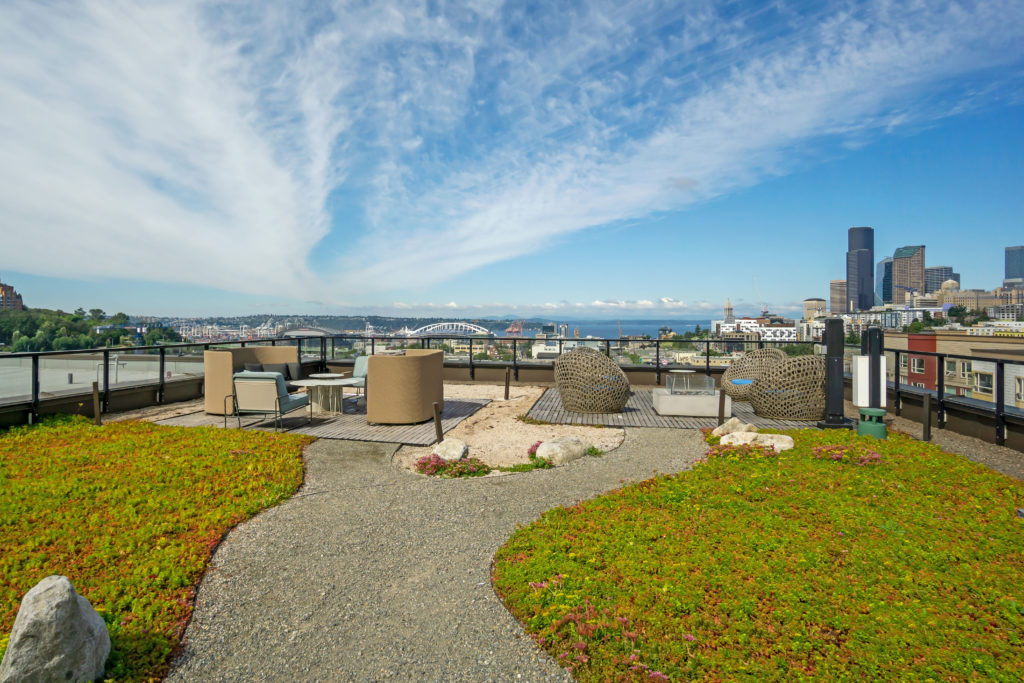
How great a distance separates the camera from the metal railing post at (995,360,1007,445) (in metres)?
6.55

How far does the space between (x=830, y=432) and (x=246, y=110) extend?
1329 cm

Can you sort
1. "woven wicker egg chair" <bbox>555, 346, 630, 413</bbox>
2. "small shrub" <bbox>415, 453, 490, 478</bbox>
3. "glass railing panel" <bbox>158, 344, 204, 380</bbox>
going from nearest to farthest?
1. "small shrub" <bbox>415, 453, 490, 478</bbox>
2. "woven wicker egg chair" <bbox>555, 346, 630, 413</bbox>
3. "glass railing panel" <bbox>158, 344, 204, 380</bbox>

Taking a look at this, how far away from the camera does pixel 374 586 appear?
3.11 m

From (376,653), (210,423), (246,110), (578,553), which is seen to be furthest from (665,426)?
(246,110)

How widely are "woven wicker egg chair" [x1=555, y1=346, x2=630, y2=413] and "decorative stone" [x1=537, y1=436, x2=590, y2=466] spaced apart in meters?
2.37

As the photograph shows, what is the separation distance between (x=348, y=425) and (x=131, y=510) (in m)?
3.68

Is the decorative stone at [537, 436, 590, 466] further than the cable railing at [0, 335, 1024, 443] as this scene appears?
No

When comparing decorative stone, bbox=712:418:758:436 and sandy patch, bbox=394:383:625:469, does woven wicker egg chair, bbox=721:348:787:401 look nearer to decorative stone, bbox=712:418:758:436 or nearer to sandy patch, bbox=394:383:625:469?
decorative stone, bbox=712:418:758:436

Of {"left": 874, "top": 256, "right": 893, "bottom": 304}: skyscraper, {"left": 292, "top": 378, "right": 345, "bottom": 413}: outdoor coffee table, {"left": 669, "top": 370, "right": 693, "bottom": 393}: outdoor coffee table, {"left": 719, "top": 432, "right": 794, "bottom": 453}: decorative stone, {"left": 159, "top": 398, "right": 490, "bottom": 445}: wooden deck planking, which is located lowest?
{"left": 159, "top": 398, "right": 490, "bottom": 445}: wooden deck planking

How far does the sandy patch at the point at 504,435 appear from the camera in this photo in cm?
625

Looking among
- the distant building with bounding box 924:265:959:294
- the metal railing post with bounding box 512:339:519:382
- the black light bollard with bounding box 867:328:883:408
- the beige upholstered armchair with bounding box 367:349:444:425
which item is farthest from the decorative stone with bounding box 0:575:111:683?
the distant building with bounding box 924:265:959:294

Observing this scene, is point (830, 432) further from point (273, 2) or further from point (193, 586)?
point (273, 2)

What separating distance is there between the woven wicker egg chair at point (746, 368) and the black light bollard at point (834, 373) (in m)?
1.92

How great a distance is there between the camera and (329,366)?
12.9m
